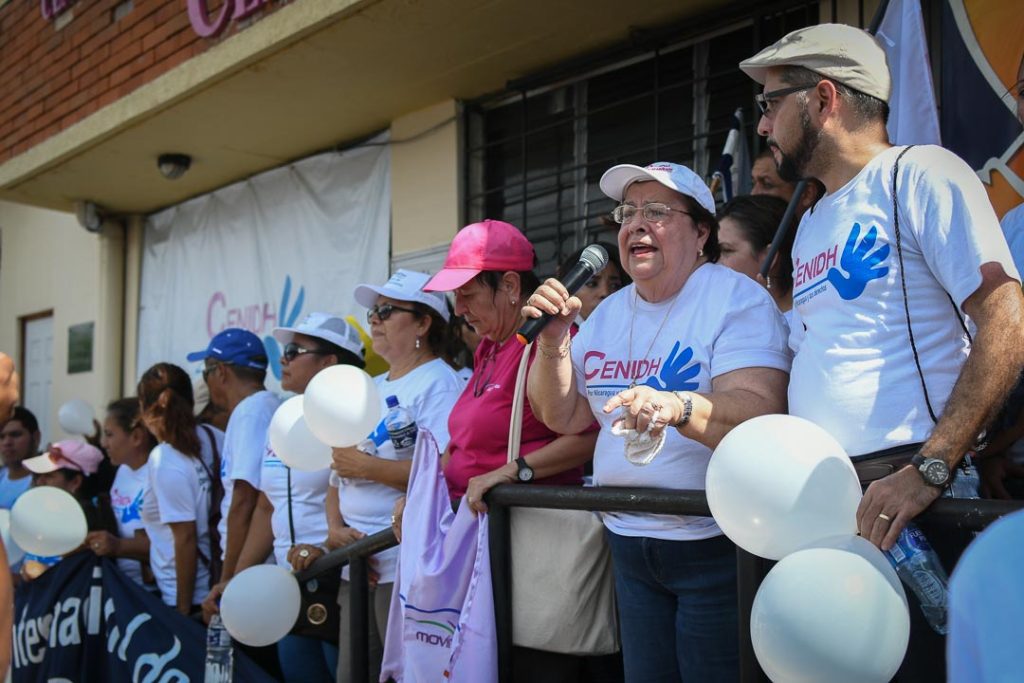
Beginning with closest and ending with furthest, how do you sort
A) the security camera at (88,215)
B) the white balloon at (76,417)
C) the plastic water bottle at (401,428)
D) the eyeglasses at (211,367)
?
the plastic water bottle at (401,428) < the eyeglasses at (211,367) < the white balloon at (76,417) < the security camera at (88,215)

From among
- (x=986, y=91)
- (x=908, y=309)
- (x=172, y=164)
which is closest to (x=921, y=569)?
(x=908, y=309)

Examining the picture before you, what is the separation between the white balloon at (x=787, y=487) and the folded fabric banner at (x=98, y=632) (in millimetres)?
2907

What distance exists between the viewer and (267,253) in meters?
7.28

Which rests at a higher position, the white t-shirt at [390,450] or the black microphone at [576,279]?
the black microphone at [576,279]

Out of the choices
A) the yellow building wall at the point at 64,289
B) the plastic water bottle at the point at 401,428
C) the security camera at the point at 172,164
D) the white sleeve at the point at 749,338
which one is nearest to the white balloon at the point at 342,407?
the plastic water bottle at the point at 401,428

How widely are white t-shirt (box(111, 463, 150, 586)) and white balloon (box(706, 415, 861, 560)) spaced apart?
11.8 ft

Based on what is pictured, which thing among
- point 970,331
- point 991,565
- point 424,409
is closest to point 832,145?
point 970,331

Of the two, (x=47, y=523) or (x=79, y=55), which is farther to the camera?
(x=79, y=55)

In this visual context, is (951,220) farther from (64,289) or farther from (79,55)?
(64,289)

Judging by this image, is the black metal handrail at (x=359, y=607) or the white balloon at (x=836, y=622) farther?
the black metal handrail at (x=359, y=607)

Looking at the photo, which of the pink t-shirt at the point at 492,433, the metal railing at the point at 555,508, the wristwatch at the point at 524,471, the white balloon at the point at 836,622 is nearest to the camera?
the white balloon at the point at 836,622

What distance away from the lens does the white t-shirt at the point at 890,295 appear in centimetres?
200

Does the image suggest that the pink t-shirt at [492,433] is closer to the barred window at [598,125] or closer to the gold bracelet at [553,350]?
the gold bracelet at [553,350]

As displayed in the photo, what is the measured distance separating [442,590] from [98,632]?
2.47 m
